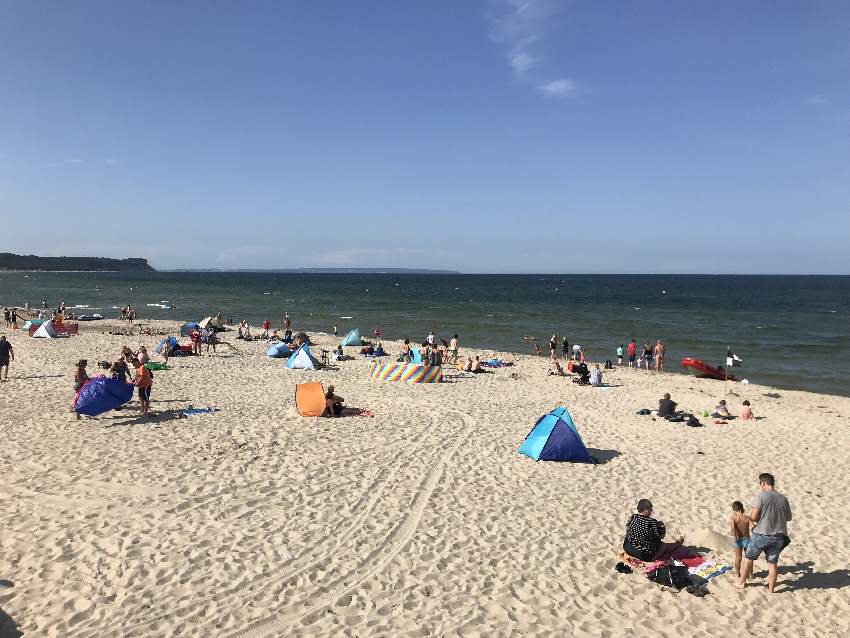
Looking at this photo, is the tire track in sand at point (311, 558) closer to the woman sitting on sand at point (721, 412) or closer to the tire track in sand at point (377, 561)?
the tire track in sand at point (377, 561)

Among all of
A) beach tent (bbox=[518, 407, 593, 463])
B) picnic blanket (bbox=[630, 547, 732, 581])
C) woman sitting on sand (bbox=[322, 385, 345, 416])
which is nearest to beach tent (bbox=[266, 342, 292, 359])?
woman sitting on sand (bbox=[322, 385, 345, 416])

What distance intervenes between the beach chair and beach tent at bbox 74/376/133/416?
3.84 metres

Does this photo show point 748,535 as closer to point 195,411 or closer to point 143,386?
point 195,411

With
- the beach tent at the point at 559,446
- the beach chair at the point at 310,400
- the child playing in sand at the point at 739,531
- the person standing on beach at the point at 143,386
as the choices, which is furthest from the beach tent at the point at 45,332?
the child playing in sand at the point at 739,531

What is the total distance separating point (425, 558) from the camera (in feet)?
22.7

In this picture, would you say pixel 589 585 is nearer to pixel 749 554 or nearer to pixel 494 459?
pixel 749 554

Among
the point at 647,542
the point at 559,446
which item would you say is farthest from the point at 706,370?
the point at 647,542

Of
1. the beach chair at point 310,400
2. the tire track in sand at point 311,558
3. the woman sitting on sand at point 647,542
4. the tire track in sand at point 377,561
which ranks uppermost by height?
the beach chair at point 310,400

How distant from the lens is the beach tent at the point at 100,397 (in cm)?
1205

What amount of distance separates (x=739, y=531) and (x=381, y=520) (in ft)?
15.3

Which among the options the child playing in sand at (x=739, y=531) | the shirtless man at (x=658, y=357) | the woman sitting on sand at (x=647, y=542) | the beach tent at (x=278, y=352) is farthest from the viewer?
the shirtless man at (x=658, y=357)

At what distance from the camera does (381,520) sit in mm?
7914

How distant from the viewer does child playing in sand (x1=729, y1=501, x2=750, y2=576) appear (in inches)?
262

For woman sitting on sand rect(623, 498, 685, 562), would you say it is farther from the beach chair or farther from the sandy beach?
the beach chair
